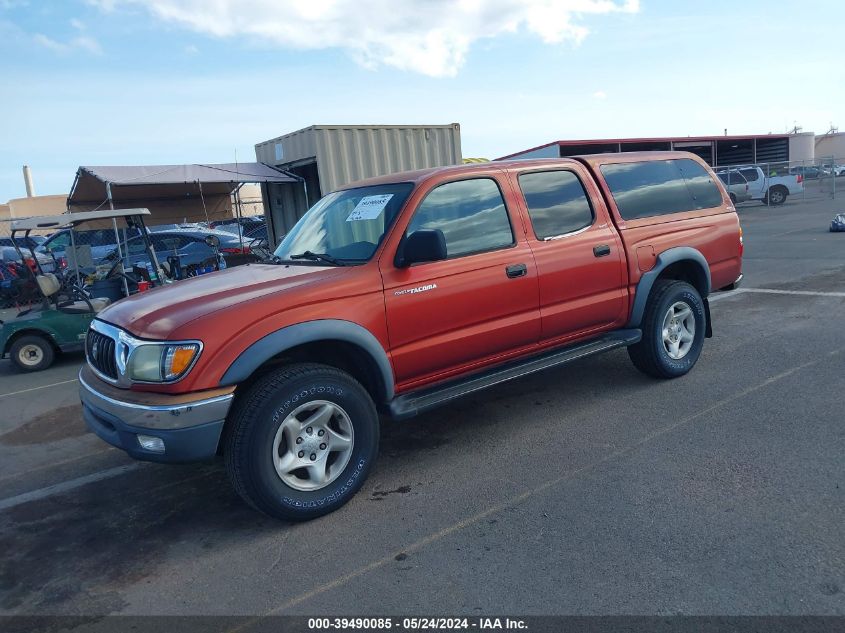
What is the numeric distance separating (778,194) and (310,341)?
29716 mm

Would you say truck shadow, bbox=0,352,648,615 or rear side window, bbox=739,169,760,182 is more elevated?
rear side window, bbox=739,169,760,182

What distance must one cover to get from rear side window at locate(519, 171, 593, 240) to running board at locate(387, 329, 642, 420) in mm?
890

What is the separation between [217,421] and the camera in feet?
11.3

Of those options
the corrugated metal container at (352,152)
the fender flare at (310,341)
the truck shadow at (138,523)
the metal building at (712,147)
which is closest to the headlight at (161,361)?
the fender flare at (310,341)

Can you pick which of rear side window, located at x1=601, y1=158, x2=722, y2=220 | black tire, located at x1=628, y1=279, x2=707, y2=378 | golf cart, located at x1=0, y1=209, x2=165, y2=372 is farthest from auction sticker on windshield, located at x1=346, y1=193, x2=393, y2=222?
golf cart, located at x1=0, y1=209, x2=165, y2=372

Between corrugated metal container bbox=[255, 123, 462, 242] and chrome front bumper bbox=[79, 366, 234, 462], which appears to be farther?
corrugated metal container bbox=[255, 123, 462, 242]

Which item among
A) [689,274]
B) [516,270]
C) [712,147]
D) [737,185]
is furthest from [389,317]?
[712,147]

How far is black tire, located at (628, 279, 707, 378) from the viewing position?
5.47m

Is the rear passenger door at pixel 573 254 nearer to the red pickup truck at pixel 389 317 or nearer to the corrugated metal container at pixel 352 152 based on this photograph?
the red pickup truck at pixel 389 317

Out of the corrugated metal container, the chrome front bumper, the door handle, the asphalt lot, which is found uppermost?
the corrugated metal container

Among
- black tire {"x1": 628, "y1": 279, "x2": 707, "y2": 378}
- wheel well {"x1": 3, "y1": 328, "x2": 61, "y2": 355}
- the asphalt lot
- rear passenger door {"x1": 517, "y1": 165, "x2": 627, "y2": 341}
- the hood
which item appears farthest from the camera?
wheel well {"x1": 3, "y1": 328, "x2": 61, "y2": 355}

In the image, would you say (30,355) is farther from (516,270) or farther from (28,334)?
(516,270)

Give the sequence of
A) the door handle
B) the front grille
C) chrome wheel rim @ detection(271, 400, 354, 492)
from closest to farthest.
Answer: chrome wheel rim @ detection(271, 400, 354, 492) → the front grille → the door handle

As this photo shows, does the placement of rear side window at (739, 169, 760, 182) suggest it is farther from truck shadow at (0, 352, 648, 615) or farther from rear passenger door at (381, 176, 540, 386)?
rear passenger door at (381, 176, 540, 386)
